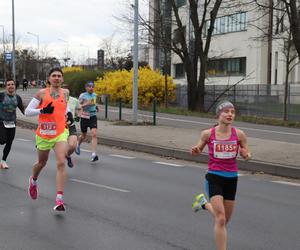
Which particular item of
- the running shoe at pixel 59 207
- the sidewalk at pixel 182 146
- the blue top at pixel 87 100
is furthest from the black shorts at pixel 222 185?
the blue top at pixel 87 100

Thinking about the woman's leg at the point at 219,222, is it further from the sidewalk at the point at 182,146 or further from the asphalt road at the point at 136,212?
the sidewalk at the point at 182,146

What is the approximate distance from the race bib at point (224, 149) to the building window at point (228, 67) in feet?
164

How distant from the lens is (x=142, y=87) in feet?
120

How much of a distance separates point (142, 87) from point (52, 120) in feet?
96.4

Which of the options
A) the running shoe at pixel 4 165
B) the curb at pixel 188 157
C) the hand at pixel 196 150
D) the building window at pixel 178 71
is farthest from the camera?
the building window at pixel 178 71

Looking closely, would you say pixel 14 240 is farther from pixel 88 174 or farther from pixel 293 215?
pixel 88 174

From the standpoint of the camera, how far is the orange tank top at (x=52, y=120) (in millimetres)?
7191

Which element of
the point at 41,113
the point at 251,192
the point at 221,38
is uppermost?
the point at 221,38

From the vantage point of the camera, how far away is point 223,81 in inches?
2211

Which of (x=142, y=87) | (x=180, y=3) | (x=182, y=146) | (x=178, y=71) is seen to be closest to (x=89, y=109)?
(x=182, y=146)

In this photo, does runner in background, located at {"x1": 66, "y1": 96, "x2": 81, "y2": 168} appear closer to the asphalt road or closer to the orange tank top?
the asphalt road

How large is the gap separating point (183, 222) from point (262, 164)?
4984 mm

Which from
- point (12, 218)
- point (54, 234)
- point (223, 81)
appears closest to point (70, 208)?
point (12, 218)

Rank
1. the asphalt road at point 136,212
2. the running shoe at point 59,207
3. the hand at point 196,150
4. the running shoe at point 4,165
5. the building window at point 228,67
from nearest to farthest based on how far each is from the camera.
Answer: the hand at point 196,150, the asphalt road at point 136,212, the running shoe at point 59,207, the running shoe at point 4,165, the building window at point 228,67
